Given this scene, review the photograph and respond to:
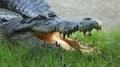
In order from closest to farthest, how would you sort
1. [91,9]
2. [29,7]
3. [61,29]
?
[61,29] → [29,7] → [91,9]

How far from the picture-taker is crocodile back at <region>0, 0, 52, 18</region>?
529cm

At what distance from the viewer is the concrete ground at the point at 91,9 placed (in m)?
6.36

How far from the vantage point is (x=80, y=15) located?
6523 mm

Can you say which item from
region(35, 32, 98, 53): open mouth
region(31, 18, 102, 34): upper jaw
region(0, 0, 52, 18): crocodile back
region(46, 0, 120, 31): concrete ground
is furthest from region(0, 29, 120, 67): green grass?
region(46, 0, 120, 31): concrete ground

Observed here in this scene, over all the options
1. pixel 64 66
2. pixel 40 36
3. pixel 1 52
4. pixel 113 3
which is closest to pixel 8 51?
pixel 1 52

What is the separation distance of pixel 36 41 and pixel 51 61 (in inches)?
15.9

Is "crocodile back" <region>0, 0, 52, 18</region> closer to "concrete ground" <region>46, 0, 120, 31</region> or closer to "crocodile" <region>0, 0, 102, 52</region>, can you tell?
"crocodile" <region>0, 0, 102, 52</region>

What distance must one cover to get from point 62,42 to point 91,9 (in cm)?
265

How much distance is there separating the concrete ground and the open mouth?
1.75 meters

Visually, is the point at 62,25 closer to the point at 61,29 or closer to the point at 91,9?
the point at 61,29

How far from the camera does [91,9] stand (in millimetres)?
6781

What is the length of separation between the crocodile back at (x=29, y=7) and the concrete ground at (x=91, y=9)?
798 millimetres

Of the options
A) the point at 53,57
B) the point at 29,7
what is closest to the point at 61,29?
the point at 53,57

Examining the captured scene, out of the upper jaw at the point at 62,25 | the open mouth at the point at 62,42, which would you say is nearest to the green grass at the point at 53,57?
the open mouth at the point at 62,42
